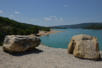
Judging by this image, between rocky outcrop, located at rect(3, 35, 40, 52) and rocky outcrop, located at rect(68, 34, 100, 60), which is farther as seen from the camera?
rocky outcrop, located at rect(3, 35, 40, 52)

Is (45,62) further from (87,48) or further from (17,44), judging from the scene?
(87,48)

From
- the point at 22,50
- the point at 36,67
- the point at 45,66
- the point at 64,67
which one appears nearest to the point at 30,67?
the point at 36,67

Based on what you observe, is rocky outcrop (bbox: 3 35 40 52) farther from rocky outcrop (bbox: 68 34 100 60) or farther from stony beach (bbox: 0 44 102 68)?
rocky outcrop (bbox: 68 34 100 60)

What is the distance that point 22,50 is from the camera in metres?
7.26

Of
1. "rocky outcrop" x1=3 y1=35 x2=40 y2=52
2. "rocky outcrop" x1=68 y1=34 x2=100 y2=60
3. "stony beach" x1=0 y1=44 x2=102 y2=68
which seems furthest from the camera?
"rocky outcrop" x1=3 y1=35 x2=40 y2=52

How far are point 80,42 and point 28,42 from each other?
13.9ft

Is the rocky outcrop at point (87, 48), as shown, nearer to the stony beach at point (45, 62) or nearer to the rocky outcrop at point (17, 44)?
the stony beach at point (45, 62)

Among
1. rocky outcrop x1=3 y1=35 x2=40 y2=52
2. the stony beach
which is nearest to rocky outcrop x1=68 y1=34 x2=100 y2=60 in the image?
the stony beach

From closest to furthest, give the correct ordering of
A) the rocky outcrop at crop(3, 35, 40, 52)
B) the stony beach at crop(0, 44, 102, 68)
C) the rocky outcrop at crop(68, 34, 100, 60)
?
the stony beach at crop(0, 44, 102, 68)
the rocky outcrop at crop(68, 34, 100, 60)
the rocky outcrop at crop(3, 35, 40, 52)

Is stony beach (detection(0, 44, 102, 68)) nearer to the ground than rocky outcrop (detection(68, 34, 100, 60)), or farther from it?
Result: nearer to the ground

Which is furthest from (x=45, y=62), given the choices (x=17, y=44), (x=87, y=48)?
(x=87, y=48)

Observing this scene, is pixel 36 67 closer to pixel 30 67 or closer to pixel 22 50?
pixel 30 67

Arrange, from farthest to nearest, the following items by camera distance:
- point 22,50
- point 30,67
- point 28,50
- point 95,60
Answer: point 28,50 → point 22,50 → point 95,60 → point 30,67

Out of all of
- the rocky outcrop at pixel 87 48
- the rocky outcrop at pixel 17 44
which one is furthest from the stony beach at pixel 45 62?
the rocky outcrop at pixel 17 44
